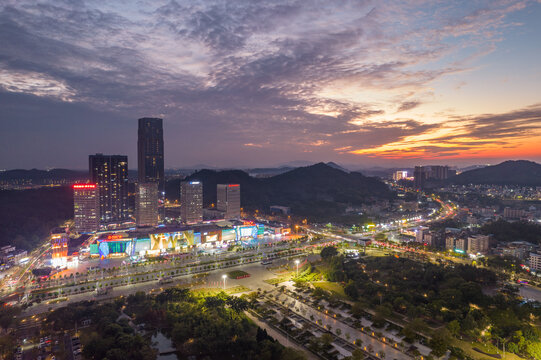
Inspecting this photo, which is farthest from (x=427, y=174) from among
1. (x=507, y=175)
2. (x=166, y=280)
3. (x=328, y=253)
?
(x=166, y=280)

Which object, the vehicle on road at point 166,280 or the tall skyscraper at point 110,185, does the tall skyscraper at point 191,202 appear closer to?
the tall skyscraper at point 110,185

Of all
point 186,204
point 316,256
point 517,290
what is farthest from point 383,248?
point 186,204

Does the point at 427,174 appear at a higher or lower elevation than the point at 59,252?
higher

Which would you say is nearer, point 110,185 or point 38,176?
point 110,185

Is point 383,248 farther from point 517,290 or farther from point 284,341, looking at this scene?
point 284,341

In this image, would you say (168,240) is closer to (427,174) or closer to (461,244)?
(461,244)

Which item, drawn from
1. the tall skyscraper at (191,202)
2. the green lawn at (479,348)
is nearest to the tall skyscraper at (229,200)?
the tall skyscraper at (191,202)
